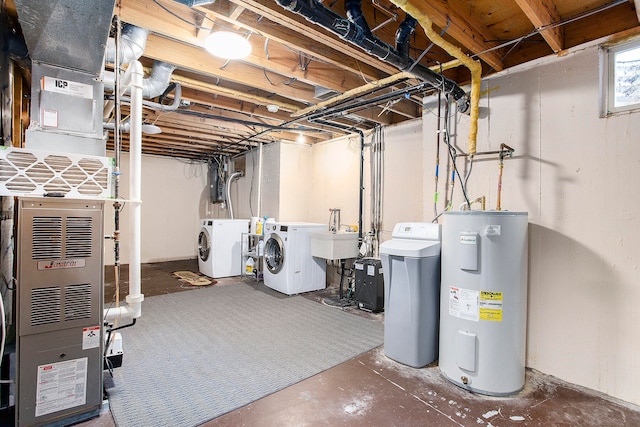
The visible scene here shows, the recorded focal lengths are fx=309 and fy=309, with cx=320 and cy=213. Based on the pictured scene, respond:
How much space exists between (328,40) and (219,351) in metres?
2.61

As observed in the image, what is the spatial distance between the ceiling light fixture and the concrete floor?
234cm

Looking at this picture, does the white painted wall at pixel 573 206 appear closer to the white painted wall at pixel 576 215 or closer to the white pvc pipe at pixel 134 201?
the white painted wall at pixel 576 215

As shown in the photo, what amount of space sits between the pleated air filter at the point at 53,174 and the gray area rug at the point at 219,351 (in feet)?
4.35

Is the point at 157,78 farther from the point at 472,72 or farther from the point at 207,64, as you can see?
the point at 472,72

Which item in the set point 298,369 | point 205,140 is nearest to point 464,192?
point 298,369

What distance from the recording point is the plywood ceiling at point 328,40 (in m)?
1.99

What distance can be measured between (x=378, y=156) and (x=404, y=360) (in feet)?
9.12

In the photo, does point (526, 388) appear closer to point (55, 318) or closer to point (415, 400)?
point (415, 400)

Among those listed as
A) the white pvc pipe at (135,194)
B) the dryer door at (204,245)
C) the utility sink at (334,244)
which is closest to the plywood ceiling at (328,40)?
the white pvc pipe at (135,194)

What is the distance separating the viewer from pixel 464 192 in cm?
272

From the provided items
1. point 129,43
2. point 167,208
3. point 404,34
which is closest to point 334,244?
point 404,34

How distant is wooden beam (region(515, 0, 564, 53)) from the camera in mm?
1816

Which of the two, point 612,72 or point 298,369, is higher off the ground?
point 612,72

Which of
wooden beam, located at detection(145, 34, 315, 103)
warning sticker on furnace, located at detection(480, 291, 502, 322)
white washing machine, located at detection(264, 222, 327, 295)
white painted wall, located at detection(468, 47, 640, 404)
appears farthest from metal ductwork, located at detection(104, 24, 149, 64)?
warning sticker on furnace, located at detection(480, 291, 502, 322)
